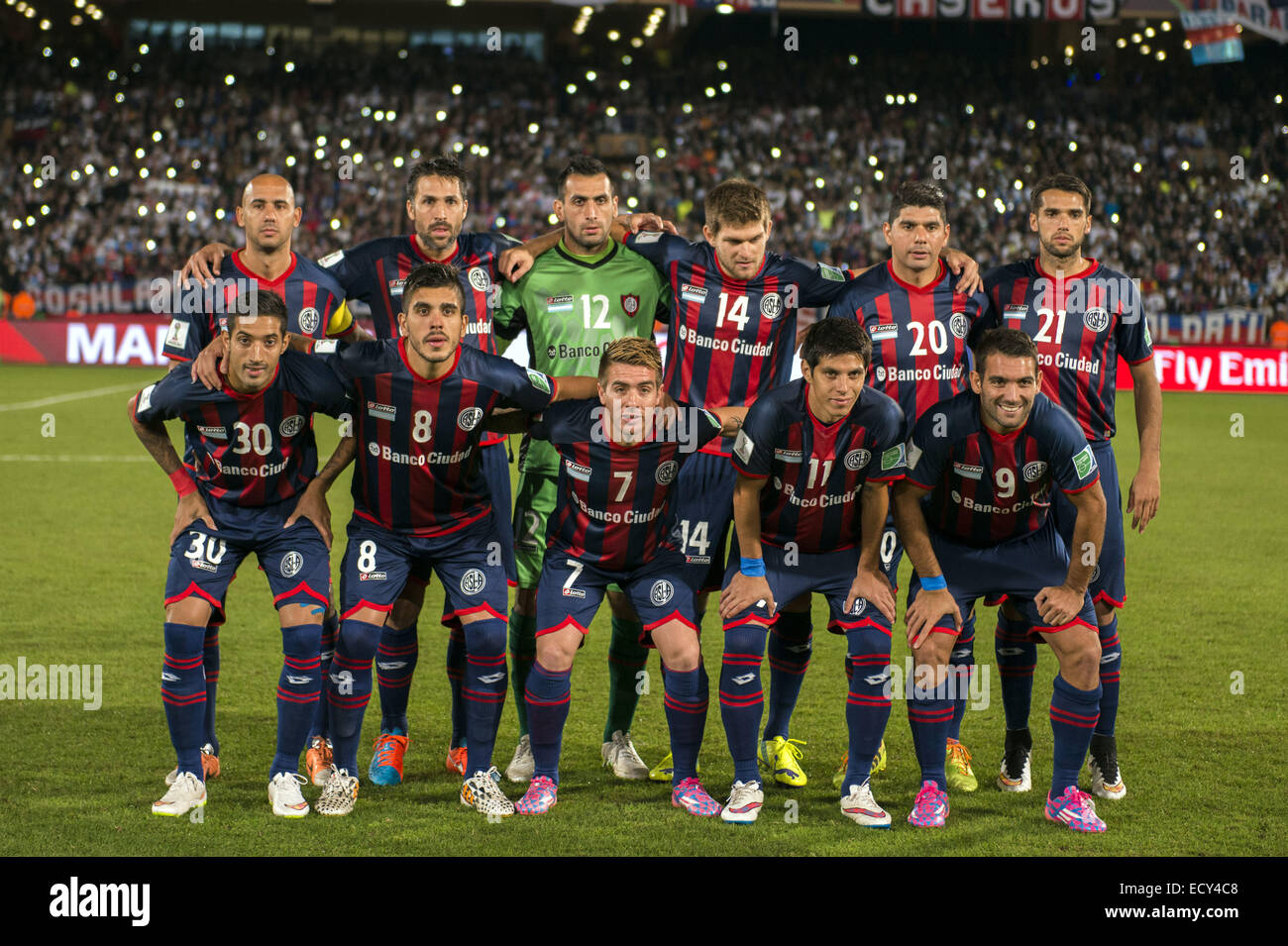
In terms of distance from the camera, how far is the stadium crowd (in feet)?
85.4

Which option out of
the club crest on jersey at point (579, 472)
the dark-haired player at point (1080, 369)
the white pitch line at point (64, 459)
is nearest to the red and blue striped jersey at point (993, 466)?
the dark-haired player at point (1080, 369)

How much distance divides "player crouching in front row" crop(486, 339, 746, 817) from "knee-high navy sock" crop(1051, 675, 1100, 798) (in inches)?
A: 47.7

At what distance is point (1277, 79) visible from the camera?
98.9 ft

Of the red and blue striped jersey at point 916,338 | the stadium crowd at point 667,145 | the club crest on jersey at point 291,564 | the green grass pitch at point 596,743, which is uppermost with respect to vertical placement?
the stadium crowd at point 667,145

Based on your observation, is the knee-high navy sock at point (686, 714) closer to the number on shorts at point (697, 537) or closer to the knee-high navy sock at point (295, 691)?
the number on shorts at point (697, 537)

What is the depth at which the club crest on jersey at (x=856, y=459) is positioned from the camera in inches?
184

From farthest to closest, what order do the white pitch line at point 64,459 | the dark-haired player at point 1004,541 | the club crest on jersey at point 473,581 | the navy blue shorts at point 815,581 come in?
the white pitch line at point 64,459
the club crest on jersey at point 473,581
the navy blue shorts at point 815,581
the dark-haired player at point 1004,541

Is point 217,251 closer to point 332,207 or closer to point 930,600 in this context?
point 930,600

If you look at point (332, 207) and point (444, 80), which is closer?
point (332, 207)

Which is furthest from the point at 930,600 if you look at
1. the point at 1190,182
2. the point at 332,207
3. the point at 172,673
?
the point at 1190,182

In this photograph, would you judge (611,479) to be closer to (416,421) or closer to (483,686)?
(416,421)
